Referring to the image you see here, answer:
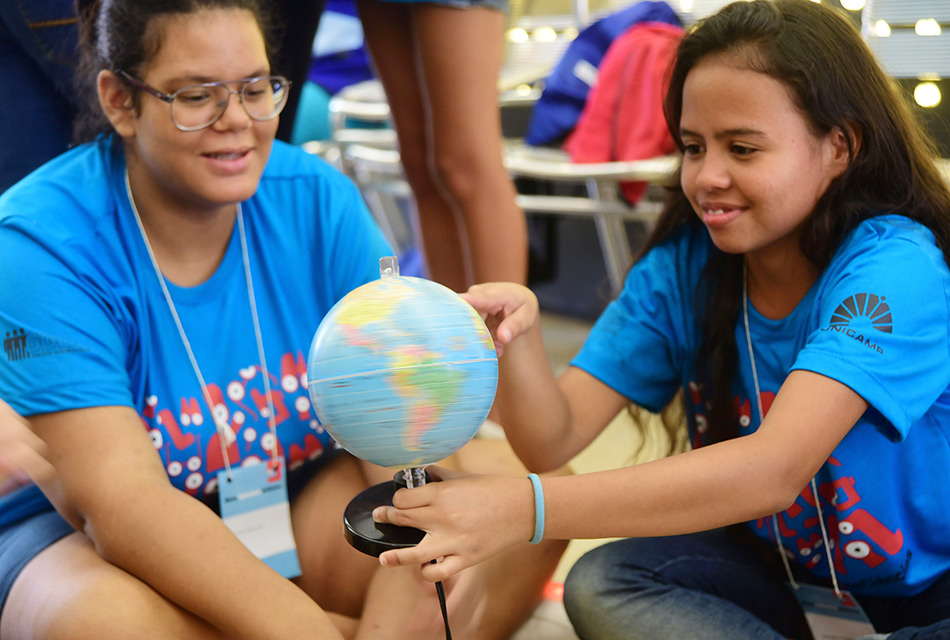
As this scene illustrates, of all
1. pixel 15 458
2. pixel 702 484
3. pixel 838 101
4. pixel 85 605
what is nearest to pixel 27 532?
pixel 85 605

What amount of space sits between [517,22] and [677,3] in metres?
0.91

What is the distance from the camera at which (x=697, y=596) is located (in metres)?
1.44

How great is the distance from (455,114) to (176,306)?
841mm

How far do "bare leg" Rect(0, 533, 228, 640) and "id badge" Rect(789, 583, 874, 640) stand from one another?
2.79 feet

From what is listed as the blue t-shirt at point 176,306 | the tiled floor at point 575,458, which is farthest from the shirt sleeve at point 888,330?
the blue t-shirt at point 176,306

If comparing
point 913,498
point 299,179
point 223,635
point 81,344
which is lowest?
point 223,635

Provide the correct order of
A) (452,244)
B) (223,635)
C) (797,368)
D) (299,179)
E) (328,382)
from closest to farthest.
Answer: (328,382) < (797,368) < (223,635) < (299,179) < (452,244)

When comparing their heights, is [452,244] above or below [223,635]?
above

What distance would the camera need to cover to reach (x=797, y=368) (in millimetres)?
1196

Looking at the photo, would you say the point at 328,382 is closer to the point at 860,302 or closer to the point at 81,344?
the point at 81,344

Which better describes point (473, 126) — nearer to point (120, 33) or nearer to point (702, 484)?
point (120, 33)

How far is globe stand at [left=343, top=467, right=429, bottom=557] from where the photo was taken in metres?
0.97

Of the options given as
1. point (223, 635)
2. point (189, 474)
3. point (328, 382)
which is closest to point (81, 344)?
point (189, 474)

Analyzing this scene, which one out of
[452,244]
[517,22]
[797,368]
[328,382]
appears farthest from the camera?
[517,22]
